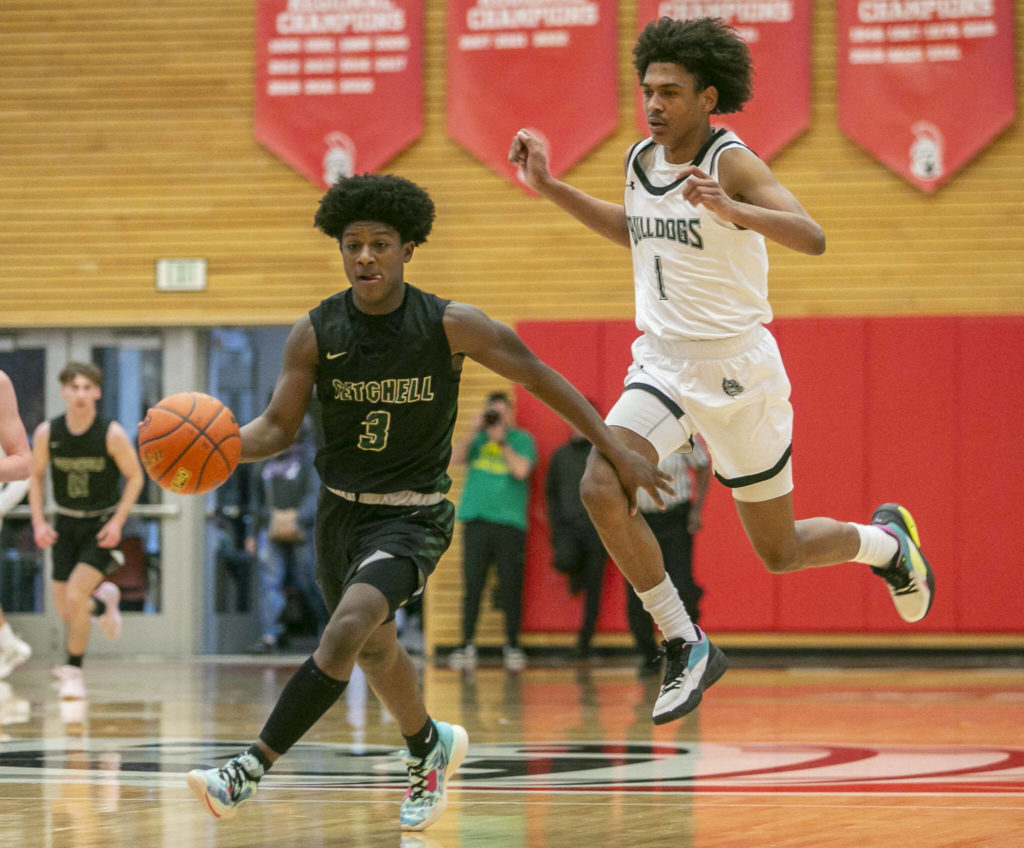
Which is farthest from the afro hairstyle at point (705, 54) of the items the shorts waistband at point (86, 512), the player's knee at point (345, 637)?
the shorts waistband at point (86, 512)

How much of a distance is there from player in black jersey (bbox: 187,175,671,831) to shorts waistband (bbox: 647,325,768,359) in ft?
1.50

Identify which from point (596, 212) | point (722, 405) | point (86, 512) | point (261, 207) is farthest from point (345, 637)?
point (261, 207)

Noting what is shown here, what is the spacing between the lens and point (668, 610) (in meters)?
4.55

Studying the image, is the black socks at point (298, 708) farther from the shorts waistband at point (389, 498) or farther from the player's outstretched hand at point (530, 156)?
the player's outstretched hand at point (530, 156)

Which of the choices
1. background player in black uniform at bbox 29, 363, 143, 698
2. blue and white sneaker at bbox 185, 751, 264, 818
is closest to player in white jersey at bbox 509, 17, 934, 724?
blue and white sneaker at bbox 185, 751, 264, 818

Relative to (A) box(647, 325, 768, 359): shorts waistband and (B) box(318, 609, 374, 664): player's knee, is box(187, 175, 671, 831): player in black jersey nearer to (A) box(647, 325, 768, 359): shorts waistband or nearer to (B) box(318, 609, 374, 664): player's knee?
(B) box(318, 609, 374, 664): player's knee

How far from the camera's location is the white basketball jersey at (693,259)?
14.5 feet

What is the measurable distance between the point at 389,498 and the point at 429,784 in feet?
2.68

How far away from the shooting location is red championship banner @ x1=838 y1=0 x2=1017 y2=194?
1073 cm

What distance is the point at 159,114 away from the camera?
11.7m

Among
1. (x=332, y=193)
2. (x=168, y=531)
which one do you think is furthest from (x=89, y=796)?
(x=168, y=531)

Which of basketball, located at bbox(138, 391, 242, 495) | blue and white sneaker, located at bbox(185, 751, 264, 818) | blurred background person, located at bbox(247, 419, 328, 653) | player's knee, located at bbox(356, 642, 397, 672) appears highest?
basketball, located at bbox(138, 391, 242, 495)

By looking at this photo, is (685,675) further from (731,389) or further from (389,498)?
(389,498)

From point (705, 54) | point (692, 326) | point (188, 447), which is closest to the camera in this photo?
point (188, 447)
